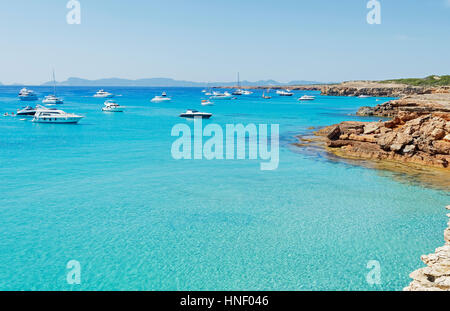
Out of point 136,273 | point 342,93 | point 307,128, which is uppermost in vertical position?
point 342,93

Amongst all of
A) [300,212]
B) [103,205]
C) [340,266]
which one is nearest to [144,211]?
[103,205]

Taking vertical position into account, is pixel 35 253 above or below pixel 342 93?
below

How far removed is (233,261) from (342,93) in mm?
158304

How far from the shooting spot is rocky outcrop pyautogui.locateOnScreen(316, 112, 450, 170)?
91.1 feet

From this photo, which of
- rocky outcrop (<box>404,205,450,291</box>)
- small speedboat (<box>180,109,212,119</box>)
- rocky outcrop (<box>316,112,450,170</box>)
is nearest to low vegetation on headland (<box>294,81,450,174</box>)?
rocky outcrop (<box>316,112,450,170</box>)

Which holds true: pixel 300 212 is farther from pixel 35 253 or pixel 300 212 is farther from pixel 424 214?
pixel 35 253

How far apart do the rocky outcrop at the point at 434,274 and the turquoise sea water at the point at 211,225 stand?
0.78 metres

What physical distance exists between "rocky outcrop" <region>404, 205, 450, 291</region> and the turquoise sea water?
781 mm

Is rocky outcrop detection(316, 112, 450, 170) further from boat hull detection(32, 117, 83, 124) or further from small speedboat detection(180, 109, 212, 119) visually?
boat hull detection(32, 117, 83, 124)

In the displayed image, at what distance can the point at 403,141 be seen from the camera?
29578 mm

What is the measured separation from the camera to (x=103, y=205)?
1938cm

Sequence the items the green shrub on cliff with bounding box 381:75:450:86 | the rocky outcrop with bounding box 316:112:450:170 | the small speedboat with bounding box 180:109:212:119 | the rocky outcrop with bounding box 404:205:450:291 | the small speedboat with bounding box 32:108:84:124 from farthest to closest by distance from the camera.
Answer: the green shrub on cliff with bounding box 381:75:450:86, the small speedboat with bounding box 180:109:212:119, the small speedboat with bounding box 32:108:84:124, the rocky outcrop with bounding box 316:112:450:170, the rocky outcrop with bounding box 404:205:450:291

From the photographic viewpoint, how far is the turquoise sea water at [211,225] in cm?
1247

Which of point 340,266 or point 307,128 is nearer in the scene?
point 340,266
